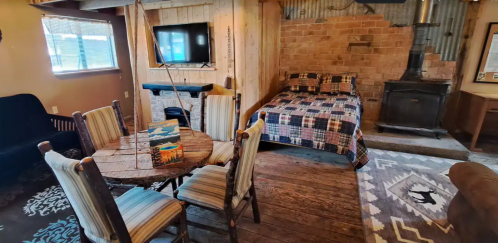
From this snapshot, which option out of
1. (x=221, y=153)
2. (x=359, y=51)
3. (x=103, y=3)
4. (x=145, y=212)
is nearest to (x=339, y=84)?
(x=359, y=51)

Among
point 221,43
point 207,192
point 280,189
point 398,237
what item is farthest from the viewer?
point 221,43

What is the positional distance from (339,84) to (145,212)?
141 inches

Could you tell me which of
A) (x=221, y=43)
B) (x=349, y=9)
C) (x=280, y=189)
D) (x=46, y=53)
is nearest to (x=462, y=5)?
→ (x=349, y=9)

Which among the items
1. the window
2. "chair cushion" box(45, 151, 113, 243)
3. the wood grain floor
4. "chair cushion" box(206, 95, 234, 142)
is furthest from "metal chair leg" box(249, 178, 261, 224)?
the window

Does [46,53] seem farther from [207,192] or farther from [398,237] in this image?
[398,237]

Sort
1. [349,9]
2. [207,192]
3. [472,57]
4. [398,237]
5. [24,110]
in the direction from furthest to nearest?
[349,9]
[472,57]
[24,110]
[398,237]
[207,192]

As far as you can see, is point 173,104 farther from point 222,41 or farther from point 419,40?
point 419,40

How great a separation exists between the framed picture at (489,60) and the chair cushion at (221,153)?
3.86 meters

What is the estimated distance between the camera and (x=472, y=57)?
3549 millimetres

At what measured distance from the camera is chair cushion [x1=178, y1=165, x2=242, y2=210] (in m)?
1.56

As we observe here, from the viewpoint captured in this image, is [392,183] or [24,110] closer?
[392,183]

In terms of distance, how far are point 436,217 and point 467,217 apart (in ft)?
1.25

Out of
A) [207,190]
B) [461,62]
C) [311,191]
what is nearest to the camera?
[207,190]

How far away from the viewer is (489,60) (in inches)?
135
